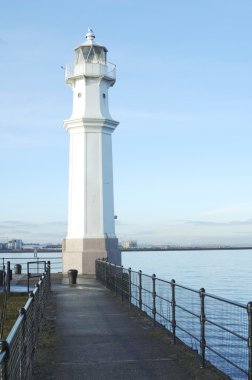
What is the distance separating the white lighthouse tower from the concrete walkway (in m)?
13.7

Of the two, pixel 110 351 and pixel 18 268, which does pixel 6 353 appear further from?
pixel 18 268

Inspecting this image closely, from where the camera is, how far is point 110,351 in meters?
10.5

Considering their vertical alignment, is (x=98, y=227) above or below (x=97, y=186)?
below

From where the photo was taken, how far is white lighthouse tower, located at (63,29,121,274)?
30.3m

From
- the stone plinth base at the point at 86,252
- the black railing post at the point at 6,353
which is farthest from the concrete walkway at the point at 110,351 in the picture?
the stone plinth base at the point at 86,252

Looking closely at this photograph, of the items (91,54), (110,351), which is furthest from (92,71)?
(110,351)

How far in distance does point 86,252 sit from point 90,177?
162 inches

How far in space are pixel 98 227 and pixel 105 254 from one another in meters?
1.57

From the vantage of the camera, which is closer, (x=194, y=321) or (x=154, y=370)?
(x=154, y=370)

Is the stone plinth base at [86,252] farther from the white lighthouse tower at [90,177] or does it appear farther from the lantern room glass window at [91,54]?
the lantern room glass window at [91,54]

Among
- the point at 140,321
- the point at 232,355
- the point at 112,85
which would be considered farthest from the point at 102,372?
the point at 112,85

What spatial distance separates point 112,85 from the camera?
108ft

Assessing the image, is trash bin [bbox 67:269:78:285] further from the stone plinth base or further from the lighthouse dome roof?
the lighthouse dome roof

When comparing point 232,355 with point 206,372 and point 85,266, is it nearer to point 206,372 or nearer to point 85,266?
point 206,372
